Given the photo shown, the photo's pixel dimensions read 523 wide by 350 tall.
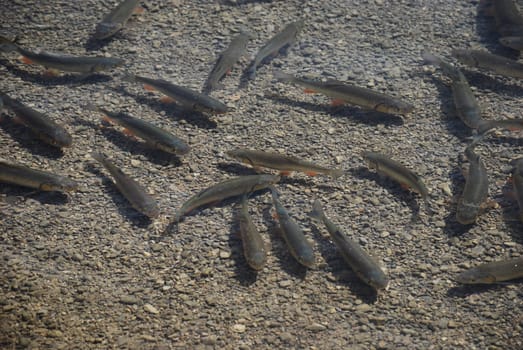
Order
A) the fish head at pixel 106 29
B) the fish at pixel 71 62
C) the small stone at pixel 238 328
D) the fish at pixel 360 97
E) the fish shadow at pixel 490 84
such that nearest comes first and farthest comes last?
the small stone at pixel 238 328, the fish at pixel 360 97, the fish at pixel 71 62, the fish shadow at pixel 490 84, the fish head at pixel 106 29

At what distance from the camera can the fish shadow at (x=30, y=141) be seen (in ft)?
17.3

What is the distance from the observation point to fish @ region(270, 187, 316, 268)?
4348mm

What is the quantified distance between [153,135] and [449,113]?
3129 millimetres

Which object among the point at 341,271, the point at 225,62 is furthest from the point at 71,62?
the point at 341,271

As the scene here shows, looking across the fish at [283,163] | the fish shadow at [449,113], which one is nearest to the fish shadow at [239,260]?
the fish at [283,163]

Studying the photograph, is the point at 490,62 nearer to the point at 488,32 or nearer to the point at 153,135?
the point at 488,32

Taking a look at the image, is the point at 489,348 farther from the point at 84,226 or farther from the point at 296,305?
the point at 84,226

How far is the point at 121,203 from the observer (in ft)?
16.1

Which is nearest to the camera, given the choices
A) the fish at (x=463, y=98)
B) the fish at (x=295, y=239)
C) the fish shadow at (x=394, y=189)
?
the fish at (x=295, y=239)

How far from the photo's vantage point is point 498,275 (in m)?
4.31

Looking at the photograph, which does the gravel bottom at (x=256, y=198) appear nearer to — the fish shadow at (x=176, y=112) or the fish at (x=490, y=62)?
the fish shadow at (x=176, y=112)

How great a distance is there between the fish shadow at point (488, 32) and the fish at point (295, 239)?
12.3ft

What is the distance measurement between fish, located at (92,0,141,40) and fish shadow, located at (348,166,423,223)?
343 centimetres

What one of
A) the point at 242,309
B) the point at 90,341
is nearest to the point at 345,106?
the point at 242,309
